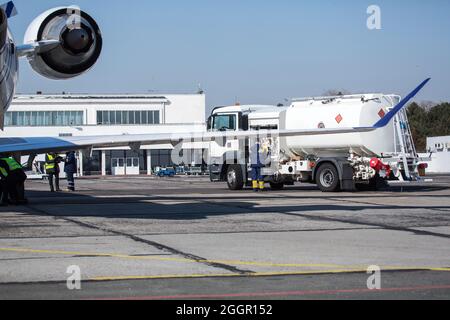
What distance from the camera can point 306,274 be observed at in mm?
10000

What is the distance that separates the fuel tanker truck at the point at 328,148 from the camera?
3130cm

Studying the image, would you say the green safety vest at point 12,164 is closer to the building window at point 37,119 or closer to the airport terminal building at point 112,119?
the airport terminal building at point 112,119

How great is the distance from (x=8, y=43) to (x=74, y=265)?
644 cm

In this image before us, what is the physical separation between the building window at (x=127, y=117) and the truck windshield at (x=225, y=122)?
190 ft

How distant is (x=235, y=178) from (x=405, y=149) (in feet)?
25.2

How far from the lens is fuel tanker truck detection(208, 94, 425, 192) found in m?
31.3

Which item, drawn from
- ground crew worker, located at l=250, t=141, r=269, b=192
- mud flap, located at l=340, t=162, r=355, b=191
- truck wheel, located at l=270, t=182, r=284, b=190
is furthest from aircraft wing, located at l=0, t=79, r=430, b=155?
truck wheel, located at l=270, t=182, r=284, b=190

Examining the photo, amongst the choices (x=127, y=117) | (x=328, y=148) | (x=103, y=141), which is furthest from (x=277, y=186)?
(x=127, y=117)

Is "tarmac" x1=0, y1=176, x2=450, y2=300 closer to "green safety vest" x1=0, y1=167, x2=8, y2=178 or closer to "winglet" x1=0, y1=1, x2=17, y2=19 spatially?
"green safety vest" x1=0, y1=167, x2=8, y2=178

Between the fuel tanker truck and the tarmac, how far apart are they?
9947mm

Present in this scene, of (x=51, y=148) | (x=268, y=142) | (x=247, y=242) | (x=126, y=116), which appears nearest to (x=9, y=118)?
(x=126, y=116)

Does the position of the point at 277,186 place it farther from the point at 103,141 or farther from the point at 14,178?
the point at 103,141

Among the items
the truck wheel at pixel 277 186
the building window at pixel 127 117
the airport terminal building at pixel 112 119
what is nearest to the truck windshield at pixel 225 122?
the truck wheel at pixel 277 186

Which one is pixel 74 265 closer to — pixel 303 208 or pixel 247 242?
pixel 247 242
